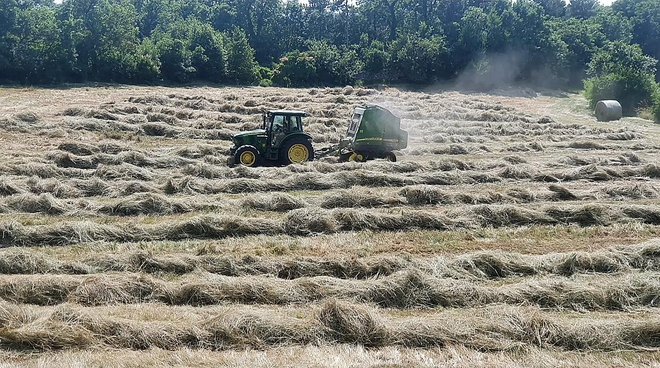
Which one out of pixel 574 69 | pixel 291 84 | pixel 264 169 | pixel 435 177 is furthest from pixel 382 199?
pixel 574 69

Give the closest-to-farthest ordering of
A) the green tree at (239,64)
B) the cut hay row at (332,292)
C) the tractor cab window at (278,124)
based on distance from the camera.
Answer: the cut hay row at (332,292) < the tractor cab window at (278,124) < the green tree at (239,64)

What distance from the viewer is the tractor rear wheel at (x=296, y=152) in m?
14.8

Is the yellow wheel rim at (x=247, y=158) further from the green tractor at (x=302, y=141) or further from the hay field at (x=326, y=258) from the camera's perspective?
the hay field at (x=326, y=258)

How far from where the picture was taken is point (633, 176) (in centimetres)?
1403

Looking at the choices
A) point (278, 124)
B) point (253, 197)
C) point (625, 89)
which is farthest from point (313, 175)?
point (625, 89)

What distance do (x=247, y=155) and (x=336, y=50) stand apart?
3327cm

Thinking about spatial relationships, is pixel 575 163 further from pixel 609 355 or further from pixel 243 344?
pixel 243 344

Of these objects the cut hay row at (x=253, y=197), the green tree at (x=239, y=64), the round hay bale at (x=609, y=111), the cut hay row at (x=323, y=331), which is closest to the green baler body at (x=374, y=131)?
the cut hay row at (x=253, y=197)

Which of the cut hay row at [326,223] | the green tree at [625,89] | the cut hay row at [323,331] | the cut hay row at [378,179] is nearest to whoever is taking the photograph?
the cut hay row at [323,331]

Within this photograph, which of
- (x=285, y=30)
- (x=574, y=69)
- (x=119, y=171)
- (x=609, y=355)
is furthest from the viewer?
(x=285, y=30)

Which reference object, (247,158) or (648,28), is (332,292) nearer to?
(247,158)

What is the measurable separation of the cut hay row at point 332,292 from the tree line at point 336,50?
25263 millimetres

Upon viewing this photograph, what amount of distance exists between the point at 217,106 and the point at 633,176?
1581 centimetres

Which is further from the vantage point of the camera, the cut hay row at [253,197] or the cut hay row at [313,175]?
the cut hay row at [313,175]
